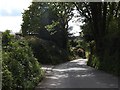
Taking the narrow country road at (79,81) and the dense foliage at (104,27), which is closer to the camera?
the narrow country road at (79,81)

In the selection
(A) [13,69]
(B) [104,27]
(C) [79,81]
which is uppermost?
(B) [104,27]

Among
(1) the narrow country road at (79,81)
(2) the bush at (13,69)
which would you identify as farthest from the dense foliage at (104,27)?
(2) the bush at (13,69)

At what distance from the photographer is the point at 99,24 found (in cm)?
3344

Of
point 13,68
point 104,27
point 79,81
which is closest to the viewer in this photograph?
point 13,68

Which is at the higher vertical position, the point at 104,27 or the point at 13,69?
the point at 104,27

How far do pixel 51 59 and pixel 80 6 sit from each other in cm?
1223

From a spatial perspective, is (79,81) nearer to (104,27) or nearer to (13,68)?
(13,68)

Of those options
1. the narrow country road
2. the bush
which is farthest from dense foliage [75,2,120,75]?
the bush

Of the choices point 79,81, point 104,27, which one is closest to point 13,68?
point 79,81

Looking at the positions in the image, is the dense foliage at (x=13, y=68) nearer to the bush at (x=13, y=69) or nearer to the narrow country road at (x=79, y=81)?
the bush at (x=13, y=69)

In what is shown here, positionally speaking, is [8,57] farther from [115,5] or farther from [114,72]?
[115,5]

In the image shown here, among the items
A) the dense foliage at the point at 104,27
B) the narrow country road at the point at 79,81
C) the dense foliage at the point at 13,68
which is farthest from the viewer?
the dense foliage at the point at 104,27

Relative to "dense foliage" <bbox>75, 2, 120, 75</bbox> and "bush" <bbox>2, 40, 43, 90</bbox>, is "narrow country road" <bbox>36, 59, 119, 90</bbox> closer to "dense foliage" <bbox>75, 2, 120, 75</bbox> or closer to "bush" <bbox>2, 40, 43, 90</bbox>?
"bush" <bbox>2, 40, 43, 90</bbox>

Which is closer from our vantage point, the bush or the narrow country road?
the bush
